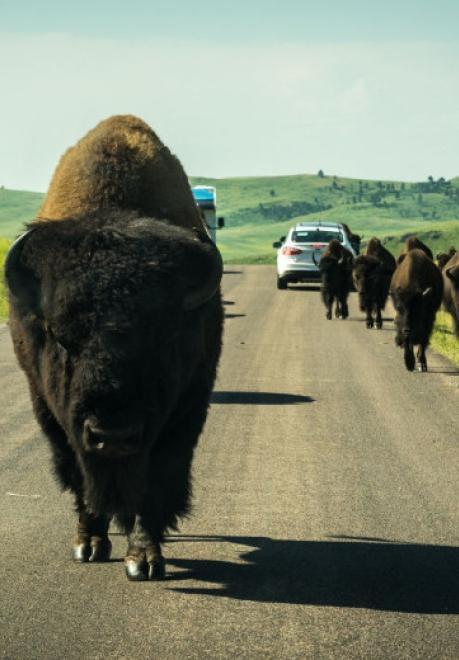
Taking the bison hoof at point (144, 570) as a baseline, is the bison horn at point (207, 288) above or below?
above

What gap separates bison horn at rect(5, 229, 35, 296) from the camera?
297 inches

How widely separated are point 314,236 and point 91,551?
110 ft

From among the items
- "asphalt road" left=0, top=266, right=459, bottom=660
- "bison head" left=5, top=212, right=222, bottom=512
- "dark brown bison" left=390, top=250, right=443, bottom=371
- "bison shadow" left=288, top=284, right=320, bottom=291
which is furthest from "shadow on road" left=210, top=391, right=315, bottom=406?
"bison shadow" left=288, top=284, right=320, bottom=291

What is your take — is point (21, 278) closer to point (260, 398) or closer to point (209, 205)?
A: point (260, 398)

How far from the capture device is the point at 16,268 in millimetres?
7590

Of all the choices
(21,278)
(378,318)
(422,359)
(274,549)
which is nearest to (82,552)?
(274,549)

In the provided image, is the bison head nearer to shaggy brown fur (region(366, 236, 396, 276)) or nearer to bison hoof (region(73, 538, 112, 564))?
bison hoof (region(73, 538, 112, 564))

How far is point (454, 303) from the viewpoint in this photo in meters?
20.8

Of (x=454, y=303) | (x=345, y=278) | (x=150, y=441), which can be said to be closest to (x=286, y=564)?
(x=150, y=441)

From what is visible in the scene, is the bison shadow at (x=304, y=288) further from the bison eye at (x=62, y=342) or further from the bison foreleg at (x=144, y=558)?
the bison eye at (x=62, y=342)

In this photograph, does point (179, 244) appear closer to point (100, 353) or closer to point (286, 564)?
point (100, 353)

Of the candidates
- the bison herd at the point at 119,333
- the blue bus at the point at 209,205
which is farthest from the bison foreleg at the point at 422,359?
the blue bus at the point at 209,205

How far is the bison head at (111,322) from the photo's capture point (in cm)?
693

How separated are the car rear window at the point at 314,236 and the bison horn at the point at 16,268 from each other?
3341 cm
